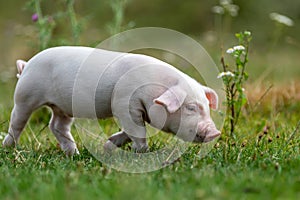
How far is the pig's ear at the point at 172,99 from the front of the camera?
348 cm

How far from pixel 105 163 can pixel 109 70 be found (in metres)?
0.60

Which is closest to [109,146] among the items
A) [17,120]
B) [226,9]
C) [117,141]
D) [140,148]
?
[117,141]

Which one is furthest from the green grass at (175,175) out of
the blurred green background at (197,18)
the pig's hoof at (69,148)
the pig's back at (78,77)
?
the blurred green background at (197,18)

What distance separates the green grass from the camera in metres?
2.69

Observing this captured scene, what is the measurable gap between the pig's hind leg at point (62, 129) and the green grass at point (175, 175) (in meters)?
0.08

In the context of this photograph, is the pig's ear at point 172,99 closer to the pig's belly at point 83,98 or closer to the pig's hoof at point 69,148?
the pig's belly at point 83,98

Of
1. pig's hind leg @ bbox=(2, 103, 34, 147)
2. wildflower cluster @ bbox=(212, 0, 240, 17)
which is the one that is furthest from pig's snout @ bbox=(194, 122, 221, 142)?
wildflower cluster @ bbox=(212, 0, 240, 17)

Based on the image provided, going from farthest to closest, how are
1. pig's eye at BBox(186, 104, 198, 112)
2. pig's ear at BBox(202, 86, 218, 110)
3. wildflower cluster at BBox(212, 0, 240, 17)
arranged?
wildflower cluster at BBox(212, 0, 240, 17), pig's ear at BBox(202, 86, 218, 110), pig's eye at BBox(186, 104, 198, 112)

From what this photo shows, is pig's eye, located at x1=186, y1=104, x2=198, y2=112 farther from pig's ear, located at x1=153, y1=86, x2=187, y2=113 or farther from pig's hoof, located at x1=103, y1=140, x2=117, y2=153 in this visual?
pig's hoof, located at x1=103, y1=140, x2=117, y2=153

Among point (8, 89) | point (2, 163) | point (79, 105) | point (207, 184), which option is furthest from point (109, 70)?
point (8, 89)

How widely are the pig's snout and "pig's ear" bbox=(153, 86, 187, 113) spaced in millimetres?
202

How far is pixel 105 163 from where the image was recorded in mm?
3598

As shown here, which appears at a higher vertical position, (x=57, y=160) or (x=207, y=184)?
(x=207, y=184)

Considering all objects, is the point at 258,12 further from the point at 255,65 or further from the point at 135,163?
the point at 135,163
